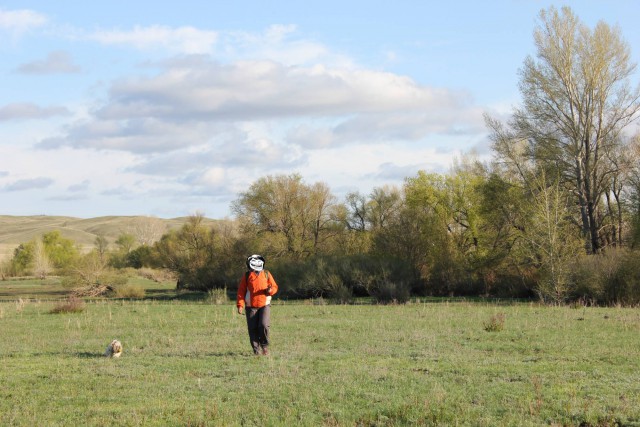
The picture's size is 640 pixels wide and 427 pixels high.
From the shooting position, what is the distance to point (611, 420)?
8.89 metres

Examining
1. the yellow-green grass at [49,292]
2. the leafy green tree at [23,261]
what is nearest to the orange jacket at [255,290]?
the yellow-green grass at [49,292]

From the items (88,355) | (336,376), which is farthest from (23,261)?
(336,376)

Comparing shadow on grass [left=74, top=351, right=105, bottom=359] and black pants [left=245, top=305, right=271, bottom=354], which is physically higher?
black pants [left=245, top=305, right=271, bottom=354]

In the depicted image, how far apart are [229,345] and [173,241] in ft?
174

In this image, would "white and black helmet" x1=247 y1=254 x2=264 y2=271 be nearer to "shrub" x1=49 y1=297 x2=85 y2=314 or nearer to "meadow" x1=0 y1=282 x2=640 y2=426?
"meadow" x1=0 y1=282 x2=640 y2=426

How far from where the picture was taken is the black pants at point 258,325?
565 inches

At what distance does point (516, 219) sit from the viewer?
44.4 m

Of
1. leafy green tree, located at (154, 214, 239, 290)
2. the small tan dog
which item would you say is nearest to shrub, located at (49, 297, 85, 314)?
the small tan dog

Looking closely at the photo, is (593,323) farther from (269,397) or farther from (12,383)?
(12,383)

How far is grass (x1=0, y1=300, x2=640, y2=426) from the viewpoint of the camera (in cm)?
935

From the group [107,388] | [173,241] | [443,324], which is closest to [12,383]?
[107,388]

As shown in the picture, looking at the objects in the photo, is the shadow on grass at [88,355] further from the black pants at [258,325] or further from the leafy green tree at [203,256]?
the leafy green tree at [203,256]

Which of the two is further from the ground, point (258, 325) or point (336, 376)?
point (258, 325)

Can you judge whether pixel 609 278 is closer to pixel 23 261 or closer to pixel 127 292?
pixel 127 292
